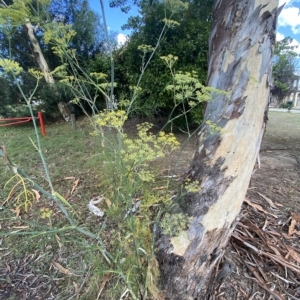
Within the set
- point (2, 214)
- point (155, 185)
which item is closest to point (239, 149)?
point (155, 185)

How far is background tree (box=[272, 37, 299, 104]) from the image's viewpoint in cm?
433

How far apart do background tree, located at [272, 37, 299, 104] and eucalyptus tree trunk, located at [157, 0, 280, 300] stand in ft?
12.1

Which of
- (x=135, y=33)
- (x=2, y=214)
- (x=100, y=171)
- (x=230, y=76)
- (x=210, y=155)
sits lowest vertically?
(x=2, y=214)

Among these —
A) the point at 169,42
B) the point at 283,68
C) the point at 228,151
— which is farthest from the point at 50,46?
the point at 283,68

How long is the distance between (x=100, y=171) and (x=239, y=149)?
62.5 inches

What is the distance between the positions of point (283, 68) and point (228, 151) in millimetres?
16283

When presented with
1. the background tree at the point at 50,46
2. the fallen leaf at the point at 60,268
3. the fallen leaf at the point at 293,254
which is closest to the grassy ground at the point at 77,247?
the fallen leaf at the point at 60,268

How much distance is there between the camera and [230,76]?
1400 millimetres

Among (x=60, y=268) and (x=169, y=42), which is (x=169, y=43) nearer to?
(x=169, y=42)

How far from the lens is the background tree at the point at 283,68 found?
4328mm

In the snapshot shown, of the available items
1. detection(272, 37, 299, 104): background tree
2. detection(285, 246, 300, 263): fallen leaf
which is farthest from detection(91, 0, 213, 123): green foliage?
detection(285, 246, 300, 263): fallen leaf

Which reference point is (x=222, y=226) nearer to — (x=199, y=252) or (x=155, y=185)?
(x=199, y=252)

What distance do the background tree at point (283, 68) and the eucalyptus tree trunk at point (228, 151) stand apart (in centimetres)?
368

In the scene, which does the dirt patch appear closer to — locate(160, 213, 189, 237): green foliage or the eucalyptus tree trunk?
the eucalyptus tree trunk
